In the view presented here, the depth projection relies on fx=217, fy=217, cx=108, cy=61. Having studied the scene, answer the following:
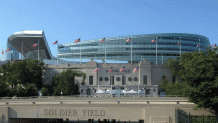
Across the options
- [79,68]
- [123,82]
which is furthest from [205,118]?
[79,68]

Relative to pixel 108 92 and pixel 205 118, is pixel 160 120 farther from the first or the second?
pixel 108 92

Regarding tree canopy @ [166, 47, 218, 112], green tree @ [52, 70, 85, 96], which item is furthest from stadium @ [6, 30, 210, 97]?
tree canopy @ [166, 47, 218, 112]

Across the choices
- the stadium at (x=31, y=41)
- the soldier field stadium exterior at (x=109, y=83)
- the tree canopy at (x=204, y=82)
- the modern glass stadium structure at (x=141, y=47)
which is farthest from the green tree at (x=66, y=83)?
the tree canopy at (x=204, y=82)

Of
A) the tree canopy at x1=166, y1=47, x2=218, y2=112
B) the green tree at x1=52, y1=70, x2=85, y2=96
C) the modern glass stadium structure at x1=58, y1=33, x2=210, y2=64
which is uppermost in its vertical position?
the modern glass stadium structure at x1=58, y1=33, x2=210, y2=64

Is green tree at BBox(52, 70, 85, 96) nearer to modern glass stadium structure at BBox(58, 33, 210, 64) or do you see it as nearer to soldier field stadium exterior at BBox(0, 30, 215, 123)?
soldier field stadium exterior at BBox(0, 30, 215, 123)

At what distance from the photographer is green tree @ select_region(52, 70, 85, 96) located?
6100 cm

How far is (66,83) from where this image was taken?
2440 inches

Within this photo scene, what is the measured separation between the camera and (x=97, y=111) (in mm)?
21969

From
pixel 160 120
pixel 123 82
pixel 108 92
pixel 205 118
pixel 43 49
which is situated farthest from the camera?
pixel 43 49

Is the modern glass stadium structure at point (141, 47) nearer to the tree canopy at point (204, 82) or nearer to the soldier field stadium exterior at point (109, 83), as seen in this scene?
the soldier field stadium exterior at point (109, 83)

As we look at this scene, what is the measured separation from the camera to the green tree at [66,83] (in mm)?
61000

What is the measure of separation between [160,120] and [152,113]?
3.04ft

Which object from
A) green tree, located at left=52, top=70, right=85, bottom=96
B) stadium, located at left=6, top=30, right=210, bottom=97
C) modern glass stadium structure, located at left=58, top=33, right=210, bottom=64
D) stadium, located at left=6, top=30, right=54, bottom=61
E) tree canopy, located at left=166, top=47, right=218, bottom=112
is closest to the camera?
tree canopy, located at left=166, top=47, right=218, bottom=112

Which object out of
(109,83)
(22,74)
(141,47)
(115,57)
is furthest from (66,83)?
(141,47)
